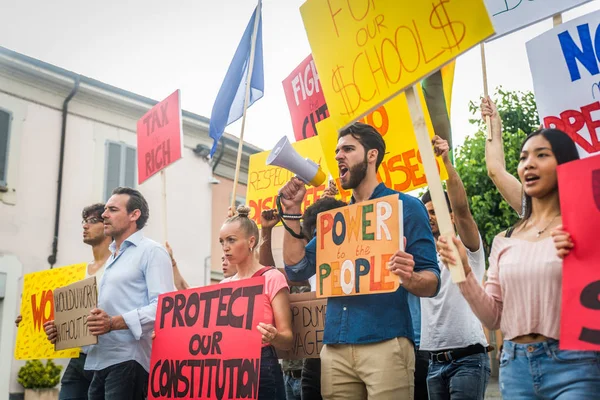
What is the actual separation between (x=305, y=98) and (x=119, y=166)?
10.3 meters

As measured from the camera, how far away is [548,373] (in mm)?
2494

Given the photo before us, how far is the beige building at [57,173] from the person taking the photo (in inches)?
528

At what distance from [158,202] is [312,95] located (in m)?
10.6

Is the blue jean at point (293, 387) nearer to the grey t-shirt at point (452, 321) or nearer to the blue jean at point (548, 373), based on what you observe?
the grey t-shirt at point (452, 321)

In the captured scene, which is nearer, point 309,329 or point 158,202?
point 309,329

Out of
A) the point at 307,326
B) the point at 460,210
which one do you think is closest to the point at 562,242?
the point at 460,210

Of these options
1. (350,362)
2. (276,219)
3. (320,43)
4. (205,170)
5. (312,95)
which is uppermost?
(205,170)

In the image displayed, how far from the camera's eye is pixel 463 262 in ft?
8.89

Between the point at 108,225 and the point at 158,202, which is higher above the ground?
the point at 158,202

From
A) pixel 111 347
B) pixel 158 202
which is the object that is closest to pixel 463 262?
pixel 111 347

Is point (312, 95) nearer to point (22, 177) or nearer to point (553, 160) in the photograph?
point (553, 160)

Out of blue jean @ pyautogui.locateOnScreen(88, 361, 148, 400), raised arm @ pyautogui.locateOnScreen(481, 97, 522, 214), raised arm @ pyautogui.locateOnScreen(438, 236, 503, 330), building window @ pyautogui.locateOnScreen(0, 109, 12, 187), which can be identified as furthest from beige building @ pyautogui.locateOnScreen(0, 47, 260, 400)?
raised arm @ pyautogui.locateOnScreen(438, 236, 503, 330)

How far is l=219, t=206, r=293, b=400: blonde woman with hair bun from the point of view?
367 centimetres

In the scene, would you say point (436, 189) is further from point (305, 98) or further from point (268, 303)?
point (305, 98)
